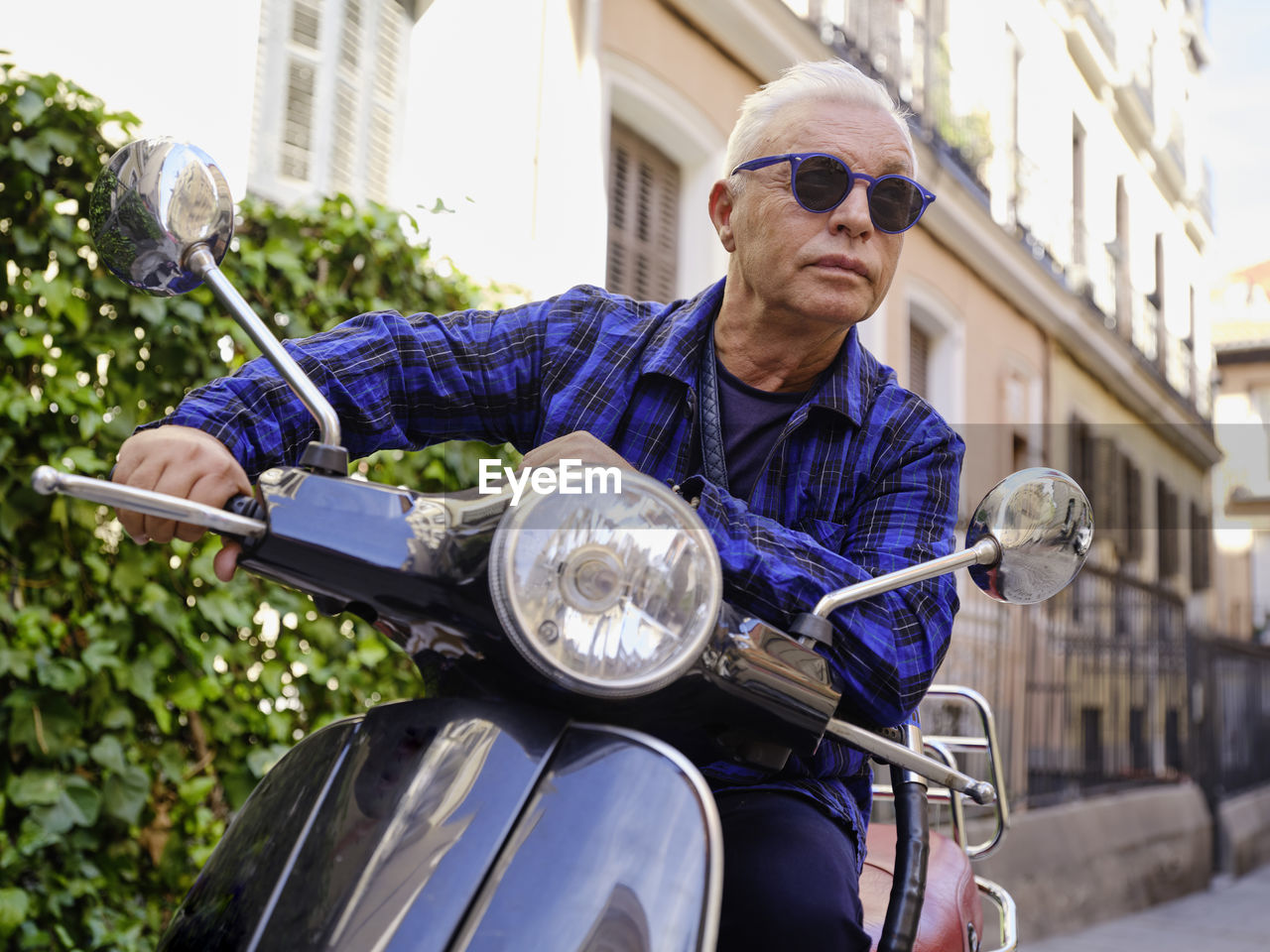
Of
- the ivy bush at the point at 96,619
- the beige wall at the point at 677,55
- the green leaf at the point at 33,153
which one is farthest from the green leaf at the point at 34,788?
the beige wall at the point at 677,55

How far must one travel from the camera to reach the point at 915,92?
11992 mm

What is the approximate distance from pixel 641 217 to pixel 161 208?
7.00 metres

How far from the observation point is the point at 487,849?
112 cm

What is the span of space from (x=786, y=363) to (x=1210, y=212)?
83.2 ft

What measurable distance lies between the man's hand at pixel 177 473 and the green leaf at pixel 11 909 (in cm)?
217

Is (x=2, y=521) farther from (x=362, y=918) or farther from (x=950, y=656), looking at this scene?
(x=950, y=656)

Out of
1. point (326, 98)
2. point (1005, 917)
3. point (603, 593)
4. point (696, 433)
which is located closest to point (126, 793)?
point (696, 433)

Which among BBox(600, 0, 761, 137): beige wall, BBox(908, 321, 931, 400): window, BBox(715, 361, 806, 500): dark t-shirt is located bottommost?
BBox(715, 361, 806, 500): dark t-shirt

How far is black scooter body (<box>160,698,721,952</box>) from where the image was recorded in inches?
42.6

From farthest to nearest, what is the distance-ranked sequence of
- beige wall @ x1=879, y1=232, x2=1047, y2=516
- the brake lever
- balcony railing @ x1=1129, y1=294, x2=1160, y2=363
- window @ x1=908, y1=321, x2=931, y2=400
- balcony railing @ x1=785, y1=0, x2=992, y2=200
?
1. balcony railing @ x1=1129, y1=294, x2=1160, y2=363
2. window @ x1=908, y1=321, x2=931, y2=400
3. beige wall @ x1=879, y1=232, x2=1047, y2=516
4. balcony railing @ x1=785, y1=0, x2=992, y2=200
5. the brake lever

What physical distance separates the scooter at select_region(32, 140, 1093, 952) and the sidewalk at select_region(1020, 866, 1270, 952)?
19.2 ft

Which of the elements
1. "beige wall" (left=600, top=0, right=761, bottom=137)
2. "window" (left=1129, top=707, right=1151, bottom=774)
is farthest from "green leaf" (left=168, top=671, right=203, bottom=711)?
"window" (left=1129, top=707, right=1151, bottom=774)

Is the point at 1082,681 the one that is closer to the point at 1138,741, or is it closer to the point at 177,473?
the point at 1138,741

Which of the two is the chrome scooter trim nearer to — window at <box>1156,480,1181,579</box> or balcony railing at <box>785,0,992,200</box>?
balcony railing at <box>785,0,992,200</box>
